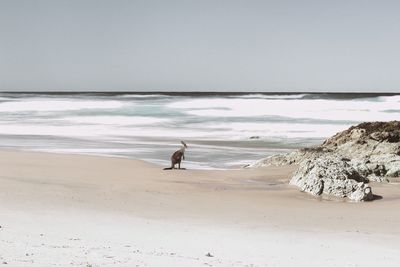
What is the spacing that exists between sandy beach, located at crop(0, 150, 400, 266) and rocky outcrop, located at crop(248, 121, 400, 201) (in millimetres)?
327

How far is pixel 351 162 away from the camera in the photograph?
11.2 meters

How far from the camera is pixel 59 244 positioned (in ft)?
17.7

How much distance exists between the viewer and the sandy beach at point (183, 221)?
530cm

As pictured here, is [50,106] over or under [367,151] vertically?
under

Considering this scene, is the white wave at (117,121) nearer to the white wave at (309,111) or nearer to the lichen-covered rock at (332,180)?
the white wave at (309,111)

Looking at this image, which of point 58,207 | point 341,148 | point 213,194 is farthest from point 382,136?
point 58,207

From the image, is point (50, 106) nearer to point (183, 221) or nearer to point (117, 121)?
point (117, 121)

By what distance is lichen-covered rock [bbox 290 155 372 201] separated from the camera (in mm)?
9391

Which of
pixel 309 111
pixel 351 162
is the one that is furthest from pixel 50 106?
pixel 351 162

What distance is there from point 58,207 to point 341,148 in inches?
285

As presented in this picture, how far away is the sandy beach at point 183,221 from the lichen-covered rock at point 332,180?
0.76 ft

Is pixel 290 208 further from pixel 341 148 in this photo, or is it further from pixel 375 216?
pixel 341 148

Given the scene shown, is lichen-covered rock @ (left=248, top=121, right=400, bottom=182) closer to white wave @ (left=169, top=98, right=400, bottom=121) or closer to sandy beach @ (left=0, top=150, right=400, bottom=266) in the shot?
sandy beach @ (left=0, top=150, right=400, bottom=266)

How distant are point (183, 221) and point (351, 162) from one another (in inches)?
194
